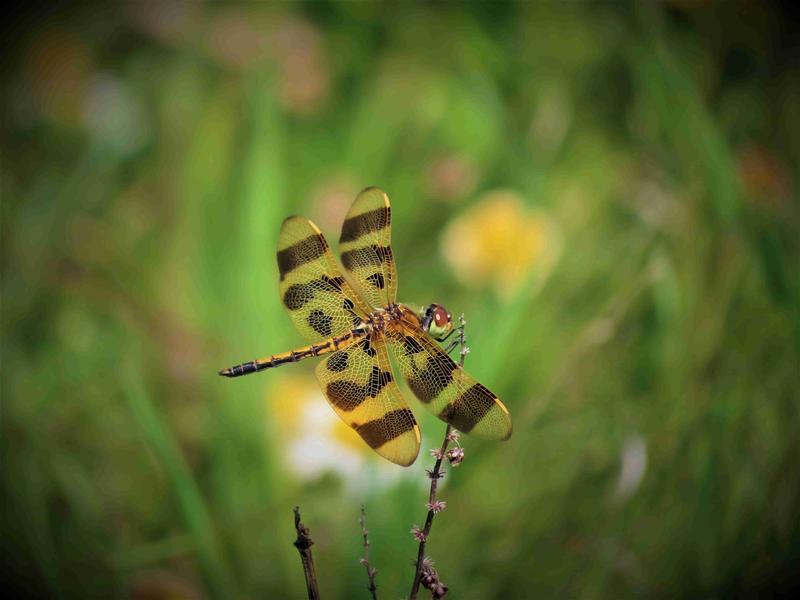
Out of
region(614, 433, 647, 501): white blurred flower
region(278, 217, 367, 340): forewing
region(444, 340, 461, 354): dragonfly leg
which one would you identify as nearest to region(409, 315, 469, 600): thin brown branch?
region(444, 340, 461, 354): dragonfly leg

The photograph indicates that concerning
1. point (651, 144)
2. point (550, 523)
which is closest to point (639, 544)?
point (550, 523)

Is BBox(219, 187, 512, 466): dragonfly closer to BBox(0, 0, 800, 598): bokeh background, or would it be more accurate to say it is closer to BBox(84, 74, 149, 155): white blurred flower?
Answer: BBox(0, 0, 800, 598): bokeh background

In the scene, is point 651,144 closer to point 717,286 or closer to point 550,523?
point 717,286

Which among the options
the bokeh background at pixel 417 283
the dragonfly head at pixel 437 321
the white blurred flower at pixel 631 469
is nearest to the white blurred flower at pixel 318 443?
the bokeh background at pixel 417 283

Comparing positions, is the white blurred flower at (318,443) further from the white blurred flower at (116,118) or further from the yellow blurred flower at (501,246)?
the white blurred flower at (116,118)

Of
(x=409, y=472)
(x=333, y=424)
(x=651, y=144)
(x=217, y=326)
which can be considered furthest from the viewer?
(x=651, y=144)

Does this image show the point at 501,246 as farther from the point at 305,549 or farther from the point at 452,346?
the point at 305,549
